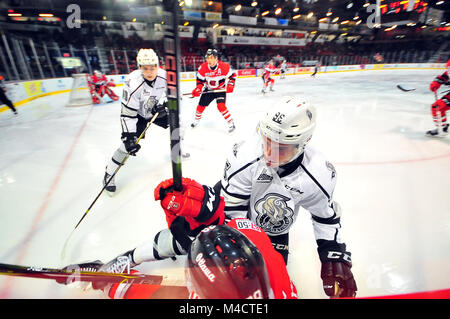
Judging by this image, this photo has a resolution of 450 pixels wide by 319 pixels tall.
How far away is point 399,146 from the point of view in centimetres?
399

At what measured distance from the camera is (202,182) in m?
2.87

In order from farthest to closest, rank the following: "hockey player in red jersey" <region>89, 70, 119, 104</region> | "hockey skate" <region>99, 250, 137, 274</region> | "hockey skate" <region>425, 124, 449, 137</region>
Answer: "hockey player in red jersey" <region>89, 70, 119, 104</region>
"hockey skate" <region>425, 124, 449, 137</region>
"hockey skate" <region>99, 250, 137, 274</region>

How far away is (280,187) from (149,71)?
6.53ft

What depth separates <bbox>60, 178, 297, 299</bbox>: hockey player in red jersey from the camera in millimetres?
631

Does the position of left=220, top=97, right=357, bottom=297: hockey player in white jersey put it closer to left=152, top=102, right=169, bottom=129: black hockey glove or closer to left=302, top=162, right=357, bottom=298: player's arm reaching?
left=302, top=162, right=357, bottom=298: player's arm reaching

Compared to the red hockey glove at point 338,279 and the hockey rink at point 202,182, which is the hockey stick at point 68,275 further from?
the red hockey glove at point 338,279

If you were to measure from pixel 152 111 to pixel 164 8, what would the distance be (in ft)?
8.22

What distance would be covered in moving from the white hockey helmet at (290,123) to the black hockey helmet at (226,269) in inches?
20.5

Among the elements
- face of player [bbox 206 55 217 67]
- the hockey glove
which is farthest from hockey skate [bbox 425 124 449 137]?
the hockey glove

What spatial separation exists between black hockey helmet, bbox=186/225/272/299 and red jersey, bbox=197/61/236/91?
4354 millimetres

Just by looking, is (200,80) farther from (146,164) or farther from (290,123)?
(290,123)

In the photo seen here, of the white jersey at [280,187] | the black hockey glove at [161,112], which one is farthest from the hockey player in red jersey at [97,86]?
the white jersey at [280,187]

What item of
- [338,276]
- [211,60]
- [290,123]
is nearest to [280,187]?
[290,123]
